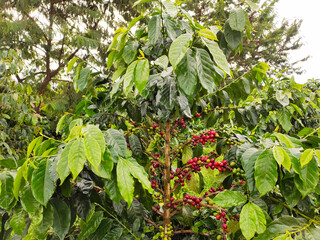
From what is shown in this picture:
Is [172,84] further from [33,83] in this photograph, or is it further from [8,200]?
[33,83]

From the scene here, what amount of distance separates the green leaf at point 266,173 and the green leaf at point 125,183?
306mm

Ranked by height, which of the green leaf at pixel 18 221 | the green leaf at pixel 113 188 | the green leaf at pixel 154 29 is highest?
the green leaf at pixel 154 29

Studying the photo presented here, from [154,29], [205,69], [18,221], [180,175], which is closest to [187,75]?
[205,69]

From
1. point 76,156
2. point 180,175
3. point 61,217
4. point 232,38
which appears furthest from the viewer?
point 180,175

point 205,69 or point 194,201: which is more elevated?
point 205,69

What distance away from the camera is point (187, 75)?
25.4 inches

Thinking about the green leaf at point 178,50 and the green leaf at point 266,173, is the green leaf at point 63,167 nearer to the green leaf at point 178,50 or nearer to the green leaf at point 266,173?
the green leaf at point 178,50

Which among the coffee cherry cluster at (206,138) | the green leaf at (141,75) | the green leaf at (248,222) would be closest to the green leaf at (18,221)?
the green leaf at (141,75)

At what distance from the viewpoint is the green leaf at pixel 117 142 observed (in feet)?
2.04

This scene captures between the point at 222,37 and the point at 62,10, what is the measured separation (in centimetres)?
631

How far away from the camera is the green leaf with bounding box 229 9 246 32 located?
780 mm

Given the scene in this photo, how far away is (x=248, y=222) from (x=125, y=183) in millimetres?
328

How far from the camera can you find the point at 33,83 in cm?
615

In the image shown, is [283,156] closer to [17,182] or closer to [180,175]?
[17,182]
